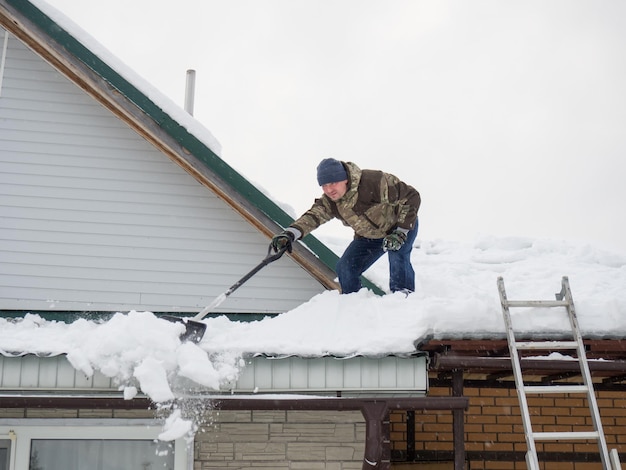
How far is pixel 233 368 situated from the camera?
460cm

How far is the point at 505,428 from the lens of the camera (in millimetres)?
7629

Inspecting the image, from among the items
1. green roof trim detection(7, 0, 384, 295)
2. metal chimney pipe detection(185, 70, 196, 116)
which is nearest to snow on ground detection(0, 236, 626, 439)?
green roof trim detection(7, 0, 384, 295)

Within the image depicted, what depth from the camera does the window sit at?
5.16 m

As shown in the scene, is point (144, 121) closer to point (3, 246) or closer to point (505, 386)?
point (3, 246)

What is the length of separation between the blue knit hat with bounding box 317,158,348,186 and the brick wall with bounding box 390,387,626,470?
3069 mm

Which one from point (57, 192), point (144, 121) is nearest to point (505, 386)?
point (144, 121)

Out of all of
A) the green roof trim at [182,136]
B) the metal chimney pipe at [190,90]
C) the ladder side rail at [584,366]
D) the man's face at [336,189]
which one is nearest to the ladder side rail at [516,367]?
the ladder side rail at [584,366]

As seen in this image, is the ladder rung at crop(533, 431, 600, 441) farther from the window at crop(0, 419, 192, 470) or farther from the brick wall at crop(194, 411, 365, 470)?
the window at crop(0, 419, 192, 470)

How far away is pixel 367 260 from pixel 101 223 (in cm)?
247

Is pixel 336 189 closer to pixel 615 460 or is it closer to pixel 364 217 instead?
pixel 364 217

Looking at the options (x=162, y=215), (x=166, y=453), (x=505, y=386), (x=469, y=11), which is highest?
(x=469, y=11)

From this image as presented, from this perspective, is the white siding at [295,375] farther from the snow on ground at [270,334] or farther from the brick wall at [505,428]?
the brick wall at [505,428]

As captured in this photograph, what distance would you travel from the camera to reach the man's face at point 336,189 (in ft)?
18.4

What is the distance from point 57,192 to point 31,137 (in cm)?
58
